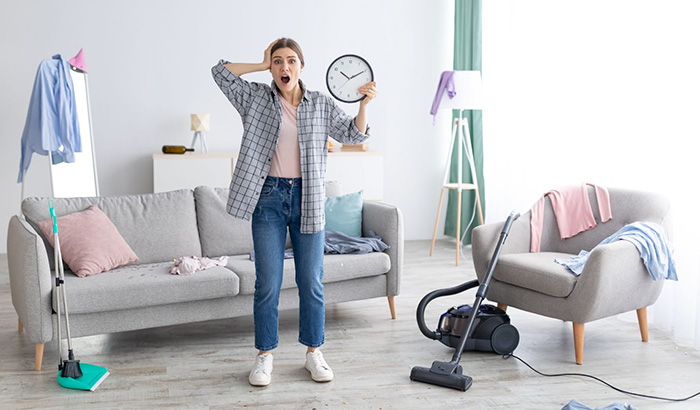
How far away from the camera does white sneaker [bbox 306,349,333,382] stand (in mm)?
3018

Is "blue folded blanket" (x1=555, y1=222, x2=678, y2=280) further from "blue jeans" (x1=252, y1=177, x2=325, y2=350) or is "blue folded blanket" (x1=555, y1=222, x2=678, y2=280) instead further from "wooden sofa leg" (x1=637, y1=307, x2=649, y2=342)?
"blue jeans" (x1=252, y1=177, x2=325, y2=350)

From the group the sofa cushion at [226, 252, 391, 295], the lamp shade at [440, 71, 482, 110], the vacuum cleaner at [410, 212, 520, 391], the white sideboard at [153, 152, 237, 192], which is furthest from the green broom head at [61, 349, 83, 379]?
the lamp shade at [440, 71, 482, 110]

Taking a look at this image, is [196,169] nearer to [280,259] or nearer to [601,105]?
[280,259]

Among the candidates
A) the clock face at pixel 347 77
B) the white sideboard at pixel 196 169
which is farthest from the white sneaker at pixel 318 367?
the white sideboard at pixel 196 169

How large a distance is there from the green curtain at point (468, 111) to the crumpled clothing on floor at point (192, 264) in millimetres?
2978

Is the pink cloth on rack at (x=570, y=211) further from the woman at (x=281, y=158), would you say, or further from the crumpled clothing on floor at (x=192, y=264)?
the crumpled clothing on floor at (x=192, y=264)

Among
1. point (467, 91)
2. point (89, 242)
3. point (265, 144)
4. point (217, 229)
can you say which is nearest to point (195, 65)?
point (467, 91)

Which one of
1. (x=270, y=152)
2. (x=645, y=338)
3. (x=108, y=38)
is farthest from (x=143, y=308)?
(x=108, y=38)

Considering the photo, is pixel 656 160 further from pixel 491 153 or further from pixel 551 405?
Answer: pixel 491 153

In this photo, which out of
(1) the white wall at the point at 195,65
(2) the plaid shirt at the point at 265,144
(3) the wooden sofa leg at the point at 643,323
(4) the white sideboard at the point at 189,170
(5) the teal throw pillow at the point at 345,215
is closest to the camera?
(2) the plaid shirt at the point at 265,144

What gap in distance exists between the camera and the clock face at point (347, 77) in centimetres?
393

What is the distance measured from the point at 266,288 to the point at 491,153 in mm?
3435

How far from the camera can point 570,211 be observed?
12.9 feet

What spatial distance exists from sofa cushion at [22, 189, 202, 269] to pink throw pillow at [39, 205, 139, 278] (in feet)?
0.28
